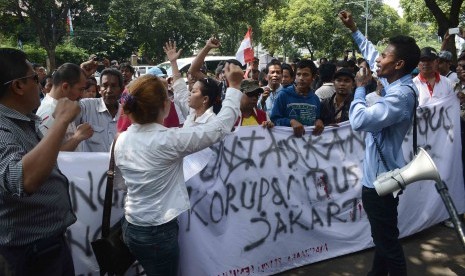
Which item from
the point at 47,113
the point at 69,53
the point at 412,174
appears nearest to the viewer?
the point at 412,174

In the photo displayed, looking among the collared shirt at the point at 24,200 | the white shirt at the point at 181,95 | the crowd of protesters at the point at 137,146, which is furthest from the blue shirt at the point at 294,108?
the collared shirt at the point at 24,200

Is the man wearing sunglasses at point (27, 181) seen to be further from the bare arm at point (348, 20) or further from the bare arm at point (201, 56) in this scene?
the bare arm at point (348, 20)

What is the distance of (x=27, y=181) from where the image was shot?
145cm

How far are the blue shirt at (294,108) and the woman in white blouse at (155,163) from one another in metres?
1.65

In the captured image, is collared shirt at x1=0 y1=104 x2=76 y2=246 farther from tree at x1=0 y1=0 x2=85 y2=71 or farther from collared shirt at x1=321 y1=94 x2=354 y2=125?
tree at x1=0 y1=0 x2=85 y2=71

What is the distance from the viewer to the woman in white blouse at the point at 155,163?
2.05 m

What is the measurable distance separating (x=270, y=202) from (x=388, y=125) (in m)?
1.23

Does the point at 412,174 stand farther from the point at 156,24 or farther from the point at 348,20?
the point at 156,24

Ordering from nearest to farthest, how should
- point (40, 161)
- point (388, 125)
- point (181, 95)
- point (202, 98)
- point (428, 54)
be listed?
1. point (40, 161)
2. point (388, 125)
3. point (202, 98)
4. point (181, 95)
5. point (428, 54)

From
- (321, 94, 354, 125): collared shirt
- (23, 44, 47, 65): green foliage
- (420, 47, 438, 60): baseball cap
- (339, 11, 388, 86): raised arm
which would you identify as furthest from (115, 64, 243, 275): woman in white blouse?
(23, 44, 47, 65): green foliage

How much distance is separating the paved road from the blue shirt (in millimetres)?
1274

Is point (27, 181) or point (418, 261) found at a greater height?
point (27, 181)

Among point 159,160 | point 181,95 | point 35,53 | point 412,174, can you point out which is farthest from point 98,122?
point 35,53

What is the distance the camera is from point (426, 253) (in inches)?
144
